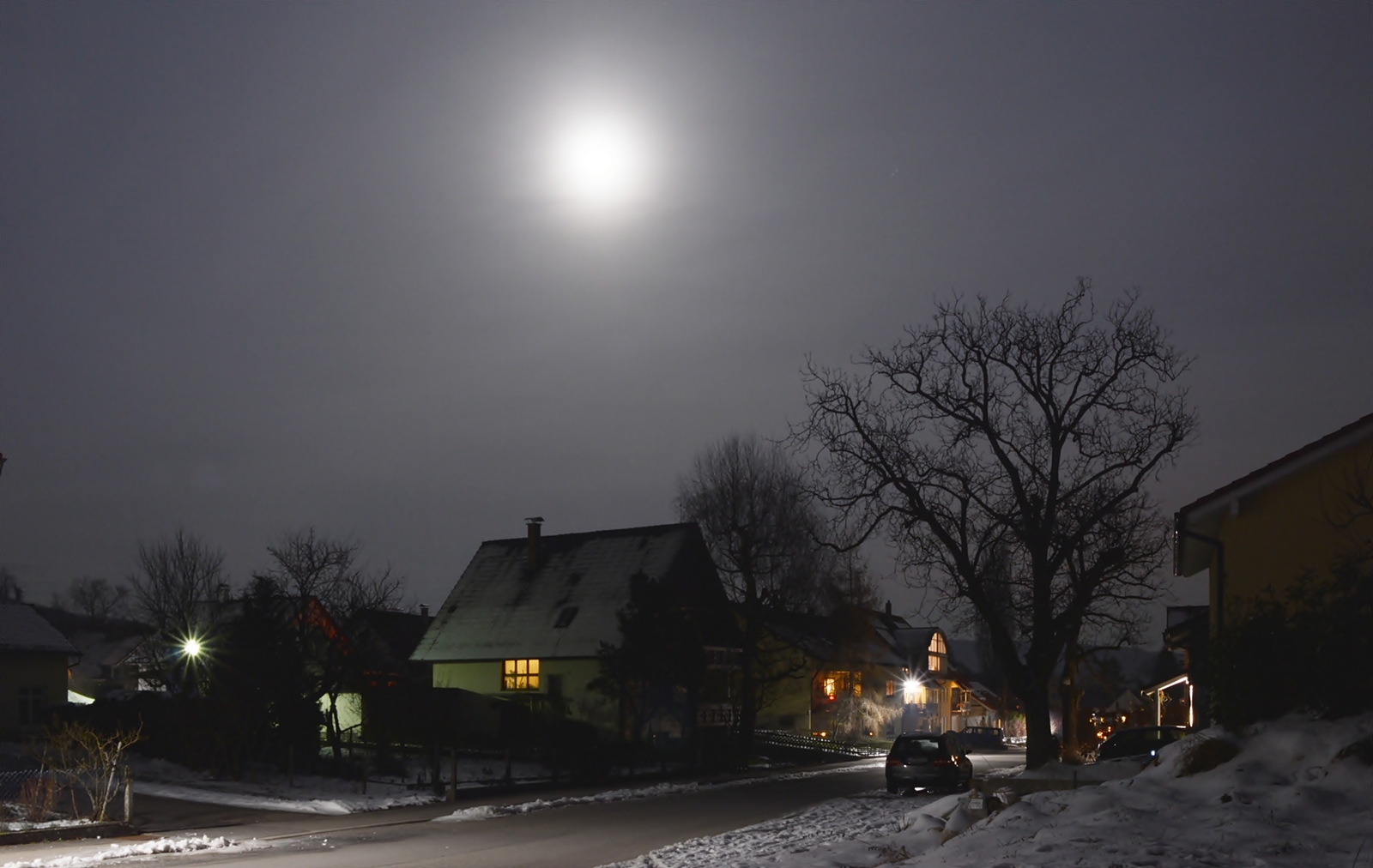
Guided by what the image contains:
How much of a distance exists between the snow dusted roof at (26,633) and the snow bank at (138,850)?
2477 cm

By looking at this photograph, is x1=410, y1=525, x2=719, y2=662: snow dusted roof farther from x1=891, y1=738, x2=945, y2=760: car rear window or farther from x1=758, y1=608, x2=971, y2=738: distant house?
x1=891, y1=738, x2=945, y2=760: car rear window

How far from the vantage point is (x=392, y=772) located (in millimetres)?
31734

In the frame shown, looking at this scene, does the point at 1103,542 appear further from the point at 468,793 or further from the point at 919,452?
the point at 468,793

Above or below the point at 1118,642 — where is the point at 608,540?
above

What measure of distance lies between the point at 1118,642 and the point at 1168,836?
25023 mm

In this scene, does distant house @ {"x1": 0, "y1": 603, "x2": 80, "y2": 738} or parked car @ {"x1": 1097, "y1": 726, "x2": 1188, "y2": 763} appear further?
distant house @ {"x1": 0, "y1": 603, "x2": 80, "y2": 738}

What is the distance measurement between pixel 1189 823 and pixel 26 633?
40.7 m

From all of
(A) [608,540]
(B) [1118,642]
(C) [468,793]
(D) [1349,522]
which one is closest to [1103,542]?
(B) [1118,642]

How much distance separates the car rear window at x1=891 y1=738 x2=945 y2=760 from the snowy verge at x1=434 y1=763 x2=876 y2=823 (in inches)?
226

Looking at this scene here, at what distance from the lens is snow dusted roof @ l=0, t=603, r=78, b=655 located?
39.8 meters

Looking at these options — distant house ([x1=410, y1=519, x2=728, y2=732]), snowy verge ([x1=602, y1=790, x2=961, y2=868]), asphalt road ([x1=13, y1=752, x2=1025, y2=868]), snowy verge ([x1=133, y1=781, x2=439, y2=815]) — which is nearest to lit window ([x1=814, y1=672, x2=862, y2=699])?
distant house ([x1=410, y1=519, x2=728, y2=732])

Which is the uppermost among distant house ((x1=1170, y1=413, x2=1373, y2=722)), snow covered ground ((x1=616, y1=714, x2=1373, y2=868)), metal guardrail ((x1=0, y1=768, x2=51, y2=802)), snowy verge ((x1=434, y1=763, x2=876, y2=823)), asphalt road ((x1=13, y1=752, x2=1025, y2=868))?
distant house ((x1=1170, y1=413, x2=1373, y2=722))

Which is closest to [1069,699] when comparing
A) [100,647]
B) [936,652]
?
[936,652]

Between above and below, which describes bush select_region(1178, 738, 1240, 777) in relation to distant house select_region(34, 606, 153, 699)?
above
